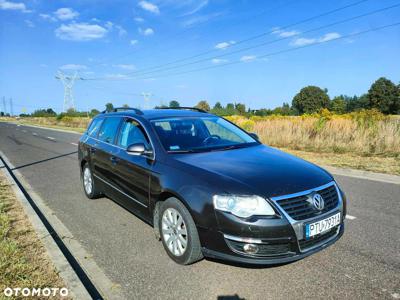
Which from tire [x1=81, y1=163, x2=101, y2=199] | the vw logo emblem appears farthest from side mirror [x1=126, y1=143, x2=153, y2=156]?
tire [x1=81, y1=163, x2=101, y2=199]

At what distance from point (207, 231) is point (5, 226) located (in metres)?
3.17

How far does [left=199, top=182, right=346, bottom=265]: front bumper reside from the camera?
3117 mm

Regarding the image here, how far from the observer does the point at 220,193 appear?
10.6 ft

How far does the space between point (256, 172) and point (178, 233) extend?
107 centimetres

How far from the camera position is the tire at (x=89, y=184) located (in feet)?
20.8

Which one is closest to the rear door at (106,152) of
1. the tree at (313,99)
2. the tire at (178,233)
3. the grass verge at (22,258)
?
the grass verge at (22,258)

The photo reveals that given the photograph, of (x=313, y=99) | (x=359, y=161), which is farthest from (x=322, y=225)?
(x=313, y=99)

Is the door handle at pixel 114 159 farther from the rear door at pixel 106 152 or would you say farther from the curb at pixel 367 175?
the curb at pixel 367 175

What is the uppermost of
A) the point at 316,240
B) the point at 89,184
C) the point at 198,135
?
the point at 198,135

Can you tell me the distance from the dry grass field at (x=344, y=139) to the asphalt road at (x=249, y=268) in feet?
16.4

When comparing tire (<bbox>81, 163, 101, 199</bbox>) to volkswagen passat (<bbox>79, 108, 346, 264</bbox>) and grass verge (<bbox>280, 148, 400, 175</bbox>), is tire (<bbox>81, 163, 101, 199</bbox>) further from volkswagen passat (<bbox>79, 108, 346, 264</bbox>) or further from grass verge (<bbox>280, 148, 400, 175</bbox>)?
grass verge (<bbox>280, 148, 400, 175</bbox>)

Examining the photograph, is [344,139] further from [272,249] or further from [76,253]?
[76,253]

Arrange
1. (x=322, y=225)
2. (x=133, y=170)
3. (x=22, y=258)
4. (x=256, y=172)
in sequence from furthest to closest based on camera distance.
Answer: (x=133, y=170)
(x=22, y=258)
(x=256, y=172)
(x=322, y=225)

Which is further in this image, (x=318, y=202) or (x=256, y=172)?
(x=256, y=172)
